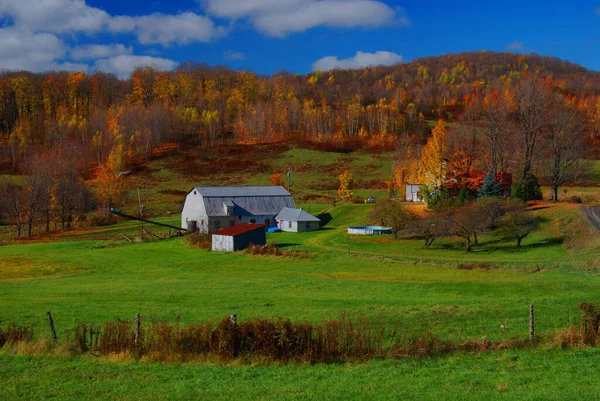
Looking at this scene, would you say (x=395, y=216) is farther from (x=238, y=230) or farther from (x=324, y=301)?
(x=324, y=301)

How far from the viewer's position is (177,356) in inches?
550

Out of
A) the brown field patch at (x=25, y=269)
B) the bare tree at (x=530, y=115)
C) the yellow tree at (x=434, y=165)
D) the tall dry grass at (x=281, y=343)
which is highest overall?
the bare tree at (x=530, y=115)

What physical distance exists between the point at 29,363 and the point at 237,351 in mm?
5214

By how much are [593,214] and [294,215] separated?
3155 centimetres

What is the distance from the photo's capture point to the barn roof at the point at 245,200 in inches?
2675

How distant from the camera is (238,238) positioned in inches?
1960

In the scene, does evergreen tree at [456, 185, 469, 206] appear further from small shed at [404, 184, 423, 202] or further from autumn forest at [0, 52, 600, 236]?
small shed at [404, 184, 423, 202]

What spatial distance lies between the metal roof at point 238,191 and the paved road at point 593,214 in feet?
119

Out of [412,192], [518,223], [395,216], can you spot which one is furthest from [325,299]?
[412,192]

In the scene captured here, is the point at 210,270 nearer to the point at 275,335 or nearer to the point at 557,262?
the point at 557,262

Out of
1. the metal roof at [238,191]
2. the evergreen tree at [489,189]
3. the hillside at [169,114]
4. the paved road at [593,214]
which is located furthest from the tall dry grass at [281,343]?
the hillside at [169,114]

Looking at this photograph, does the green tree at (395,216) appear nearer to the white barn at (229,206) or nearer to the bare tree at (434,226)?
the bare tree at (434,226)

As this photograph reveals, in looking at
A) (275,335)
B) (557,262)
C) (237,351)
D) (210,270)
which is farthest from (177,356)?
(557,262)

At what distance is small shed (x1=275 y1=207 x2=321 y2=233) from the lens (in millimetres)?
65000
